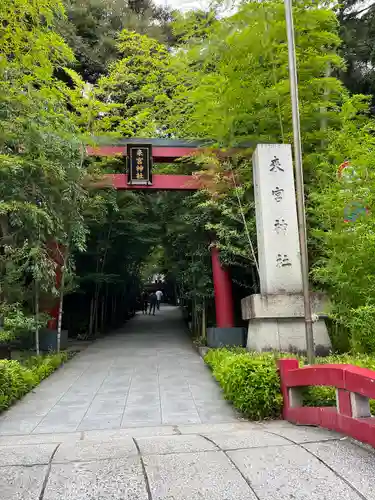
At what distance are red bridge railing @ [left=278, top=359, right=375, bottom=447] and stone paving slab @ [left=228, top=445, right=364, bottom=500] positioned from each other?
0.50m

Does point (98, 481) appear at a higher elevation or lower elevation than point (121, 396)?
higher

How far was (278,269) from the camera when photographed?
7121 mm

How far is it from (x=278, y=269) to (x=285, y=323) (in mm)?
948

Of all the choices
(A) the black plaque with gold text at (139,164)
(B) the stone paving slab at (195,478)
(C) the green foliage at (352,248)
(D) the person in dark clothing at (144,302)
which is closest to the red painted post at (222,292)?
(A) the black plaque with gold text at (139,164)

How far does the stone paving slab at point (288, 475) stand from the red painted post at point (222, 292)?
20.7ft

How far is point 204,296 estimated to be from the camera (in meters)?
10.1

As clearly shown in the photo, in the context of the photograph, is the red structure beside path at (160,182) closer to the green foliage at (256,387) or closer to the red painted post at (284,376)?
the green foliage at (256,387)

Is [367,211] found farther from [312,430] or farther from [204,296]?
[204,296]

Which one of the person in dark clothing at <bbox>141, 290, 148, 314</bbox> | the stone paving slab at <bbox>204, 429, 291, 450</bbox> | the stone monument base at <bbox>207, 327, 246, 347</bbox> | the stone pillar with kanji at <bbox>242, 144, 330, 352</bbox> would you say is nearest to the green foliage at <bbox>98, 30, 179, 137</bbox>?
the stone pillar with kanji at <bbox>242, 144, 330, 352</bbox>

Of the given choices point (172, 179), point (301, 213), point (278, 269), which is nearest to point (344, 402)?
point (301, 213)

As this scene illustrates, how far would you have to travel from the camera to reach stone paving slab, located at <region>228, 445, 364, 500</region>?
2.26 m

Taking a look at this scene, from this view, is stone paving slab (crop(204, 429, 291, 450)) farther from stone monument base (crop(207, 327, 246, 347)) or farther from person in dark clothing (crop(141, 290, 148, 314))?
person in dark clothing (crop(141, 290, 148, 314))

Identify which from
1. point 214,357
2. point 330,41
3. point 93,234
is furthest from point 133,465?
point 93,234

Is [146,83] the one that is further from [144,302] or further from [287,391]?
[144,302]
